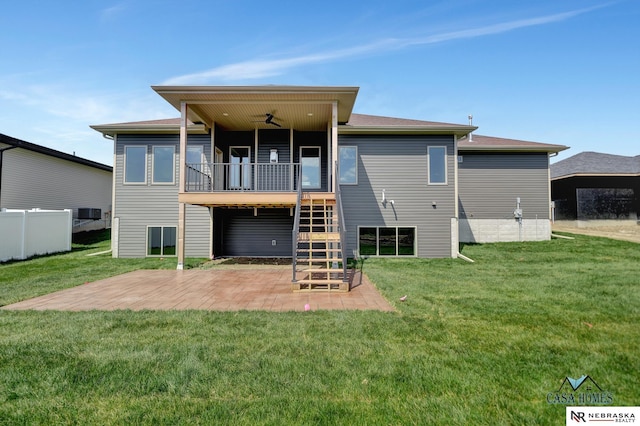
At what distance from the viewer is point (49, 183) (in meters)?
15.1

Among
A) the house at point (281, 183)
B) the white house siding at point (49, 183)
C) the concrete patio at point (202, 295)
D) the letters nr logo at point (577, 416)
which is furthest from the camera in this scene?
the white house siding at point (49, 183)

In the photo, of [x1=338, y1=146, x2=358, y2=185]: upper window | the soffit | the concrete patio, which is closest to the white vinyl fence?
the concrete patio

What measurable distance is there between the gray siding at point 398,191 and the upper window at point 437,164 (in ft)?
0.47

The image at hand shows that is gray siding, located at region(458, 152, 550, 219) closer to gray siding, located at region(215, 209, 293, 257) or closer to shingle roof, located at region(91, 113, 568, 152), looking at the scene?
shingle roof, located at region(91, 113, 568, 152)

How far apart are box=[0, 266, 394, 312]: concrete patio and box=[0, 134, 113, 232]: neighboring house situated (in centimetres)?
1033

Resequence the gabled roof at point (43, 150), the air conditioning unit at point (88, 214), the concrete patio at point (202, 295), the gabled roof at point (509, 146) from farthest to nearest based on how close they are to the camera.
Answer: the air conditioning unit at point (88, 214)
the gabled roof at point (43, 150)
the gabled roof at point (509, 146)
the concrete patio at point (202, 295)

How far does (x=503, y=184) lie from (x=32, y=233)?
56.1 feet

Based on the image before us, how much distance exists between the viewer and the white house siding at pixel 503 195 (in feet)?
40.8

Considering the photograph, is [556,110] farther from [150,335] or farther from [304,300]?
[150,335]

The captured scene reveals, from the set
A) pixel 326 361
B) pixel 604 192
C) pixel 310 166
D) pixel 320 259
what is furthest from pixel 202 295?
pixel 604 192

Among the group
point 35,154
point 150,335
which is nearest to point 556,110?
point 150,335

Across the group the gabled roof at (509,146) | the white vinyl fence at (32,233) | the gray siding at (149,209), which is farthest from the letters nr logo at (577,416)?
the white vinyl fence at (32,233)

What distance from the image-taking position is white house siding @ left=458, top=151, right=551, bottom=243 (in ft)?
40.8

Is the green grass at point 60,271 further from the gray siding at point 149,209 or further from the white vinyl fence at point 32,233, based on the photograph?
the gray siding at point 149,209
